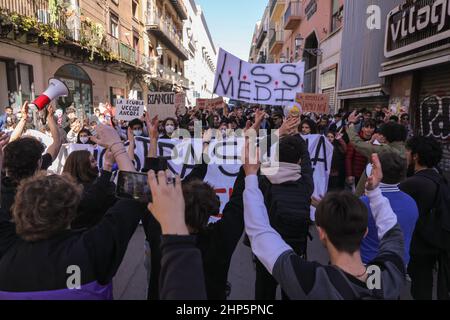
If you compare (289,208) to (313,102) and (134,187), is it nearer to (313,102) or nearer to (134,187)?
(134,187)

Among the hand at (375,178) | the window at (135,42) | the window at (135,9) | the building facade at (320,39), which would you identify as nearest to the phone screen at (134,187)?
the hand at (375,178)

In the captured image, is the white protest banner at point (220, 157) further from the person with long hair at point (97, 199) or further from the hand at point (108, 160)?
the hand at point (108, 160)

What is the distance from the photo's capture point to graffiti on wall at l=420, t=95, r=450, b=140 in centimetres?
789

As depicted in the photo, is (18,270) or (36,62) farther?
(36,62)

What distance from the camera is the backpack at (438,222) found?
8.51 ft

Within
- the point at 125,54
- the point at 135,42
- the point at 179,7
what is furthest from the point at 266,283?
the point at 179,7

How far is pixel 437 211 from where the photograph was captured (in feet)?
8.55

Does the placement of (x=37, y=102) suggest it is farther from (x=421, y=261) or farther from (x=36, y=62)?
(x=36, y=62)

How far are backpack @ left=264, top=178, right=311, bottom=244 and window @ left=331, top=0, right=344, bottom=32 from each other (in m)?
15.2

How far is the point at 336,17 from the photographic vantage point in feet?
54.3

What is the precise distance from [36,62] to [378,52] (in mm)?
11657

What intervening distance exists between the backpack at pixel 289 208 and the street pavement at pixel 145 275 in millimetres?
1184

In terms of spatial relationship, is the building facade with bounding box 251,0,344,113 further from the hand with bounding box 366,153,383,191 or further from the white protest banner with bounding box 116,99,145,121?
the hand with bounding box 366,153,383,191
